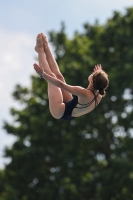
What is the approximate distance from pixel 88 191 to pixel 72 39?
30.3ft

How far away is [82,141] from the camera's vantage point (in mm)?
22750

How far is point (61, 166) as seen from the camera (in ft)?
72.3

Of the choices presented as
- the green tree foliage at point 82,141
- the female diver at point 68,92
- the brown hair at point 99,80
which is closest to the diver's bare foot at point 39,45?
the female diver at point 68,92

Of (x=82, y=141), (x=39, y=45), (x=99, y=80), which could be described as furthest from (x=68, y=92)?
(x=82, y=141)

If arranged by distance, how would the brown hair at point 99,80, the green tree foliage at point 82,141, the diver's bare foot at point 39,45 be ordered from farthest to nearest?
the green tree foliage at point 82,141 → the diver's bare foot at point 39,45 → the brown hair at point 99,80

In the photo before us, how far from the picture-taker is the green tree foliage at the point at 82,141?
69.9 feet

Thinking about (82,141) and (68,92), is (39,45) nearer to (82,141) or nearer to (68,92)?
(68,92)

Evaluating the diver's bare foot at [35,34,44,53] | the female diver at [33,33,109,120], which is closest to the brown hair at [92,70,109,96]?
the female diver at [33,33,109,120]

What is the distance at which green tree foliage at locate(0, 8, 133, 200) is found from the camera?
2130cm

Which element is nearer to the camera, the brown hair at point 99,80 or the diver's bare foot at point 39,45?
the brown hair at point 99,80

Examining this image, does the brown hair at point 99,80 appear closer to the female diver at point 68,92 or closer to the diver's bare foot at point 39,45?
the female diver at point 68,92

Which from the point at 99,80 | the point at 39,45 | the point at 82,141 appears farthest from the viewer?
the point at 82,141

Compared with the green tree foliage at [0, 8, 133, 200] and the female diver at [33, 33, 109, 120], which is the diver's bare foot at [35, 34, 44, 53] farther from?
the green tree foliage at [0, 8, 133, 200]

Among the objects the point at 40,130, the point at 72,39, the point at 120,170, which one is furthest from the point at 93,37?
the point at 120,170
